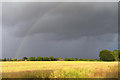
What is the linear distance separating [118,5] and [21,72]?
11138mm

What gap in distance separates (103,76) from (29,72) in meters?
4.63

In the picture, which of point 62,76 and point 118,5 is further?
point 118,5

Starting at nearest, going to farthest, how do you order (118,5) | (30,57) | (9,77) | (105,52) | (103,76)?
(9,77) → (103,76) → (118,5) → (30,57) → (105,52)

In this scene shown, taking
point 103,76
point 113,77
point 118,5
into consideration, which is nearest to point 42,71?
point 103,76

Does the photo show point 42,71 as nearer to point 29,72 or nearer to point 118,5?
point 29,72

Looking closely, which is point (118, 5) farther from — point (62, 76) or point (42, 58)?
point (42, 58)

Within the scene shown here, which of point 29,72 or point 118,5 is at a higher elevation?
point 118,5

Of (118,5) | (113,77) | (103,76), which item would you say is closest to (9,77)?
(103,76)

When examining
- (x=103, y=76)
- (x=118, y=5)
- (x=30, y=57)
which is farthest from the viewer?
(x=30, y=57)

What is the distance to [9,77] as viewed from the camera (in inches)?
291

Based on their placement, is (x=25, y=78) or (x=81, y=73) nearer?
(x=25, y=78)

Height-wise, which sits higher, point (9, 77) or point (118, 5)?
point (118, 5)

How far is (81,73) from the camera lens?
26.5 feet

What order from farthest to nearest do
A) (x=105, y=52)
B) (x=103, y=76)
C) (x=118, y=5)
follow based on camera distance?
(x=105, y=52)
(x=118, y=5)
(x=103, y=76)
